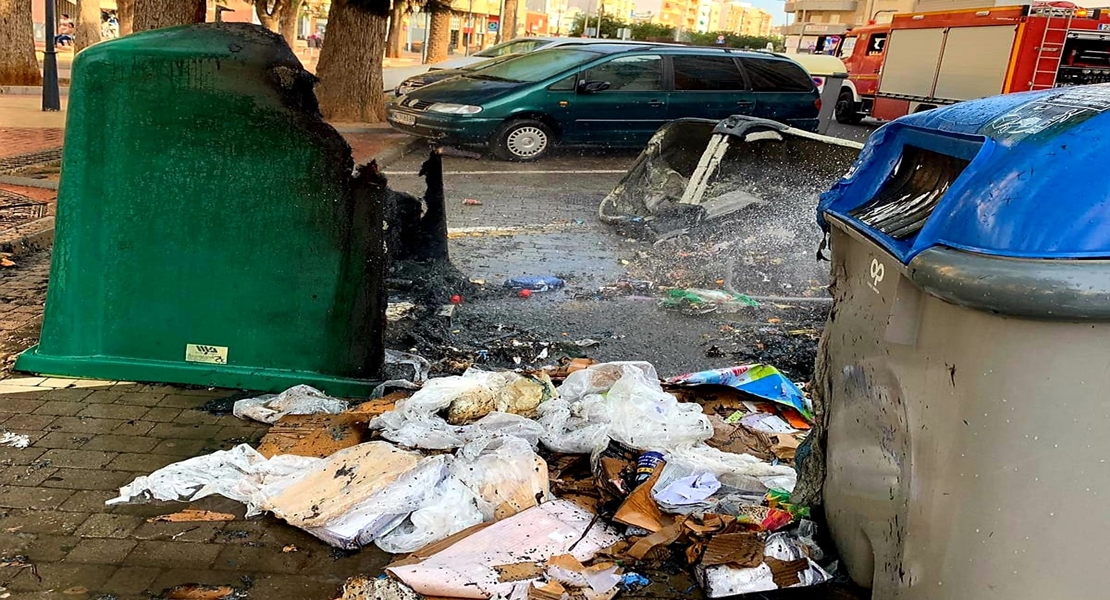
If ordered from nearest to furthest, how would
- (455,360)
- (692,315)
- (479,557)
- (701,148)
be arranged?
(479,557) → (455,360) → (692,315) → (701,148)

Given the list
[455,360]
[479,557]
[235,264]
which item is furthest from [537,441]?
[235,264]

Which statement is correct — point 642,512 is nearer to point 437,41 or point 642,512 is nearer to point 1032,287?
point 1032,287

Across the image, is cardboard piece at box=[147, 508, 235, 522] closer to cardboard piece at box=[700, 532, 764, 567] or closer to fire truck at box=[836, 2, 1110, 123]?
cardboard piece at box=[700, 532, 764, 567]

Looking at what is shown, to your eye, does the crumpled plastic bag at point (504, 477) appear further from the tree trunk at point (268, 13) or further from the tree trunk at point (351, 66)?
the tree trunk at point (268, 13)

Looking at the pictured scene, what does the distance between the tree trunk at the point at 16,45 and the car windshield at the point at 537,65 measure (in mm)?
9315

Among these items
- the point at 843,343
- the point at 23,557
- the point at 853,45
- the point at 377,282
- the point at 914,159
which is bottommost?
the point at 23,557

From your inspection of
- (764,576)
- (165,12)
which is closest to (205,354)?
(764,576)

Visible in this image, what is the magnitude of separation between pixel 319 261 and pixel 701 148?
5286 millimetres

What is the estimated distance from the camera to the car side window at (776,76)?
12.6m

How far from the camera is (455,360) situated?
4.56m

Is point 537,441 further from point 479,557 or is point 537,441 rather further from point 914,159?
point 914,159

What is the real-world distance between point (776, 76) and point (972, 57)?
869 centimetres

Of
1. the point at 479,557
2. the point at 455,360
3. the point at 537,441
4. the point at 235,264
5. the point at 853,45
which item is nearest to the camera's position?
the point at 479,557

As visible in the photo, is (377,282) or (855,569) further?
(377,282)
